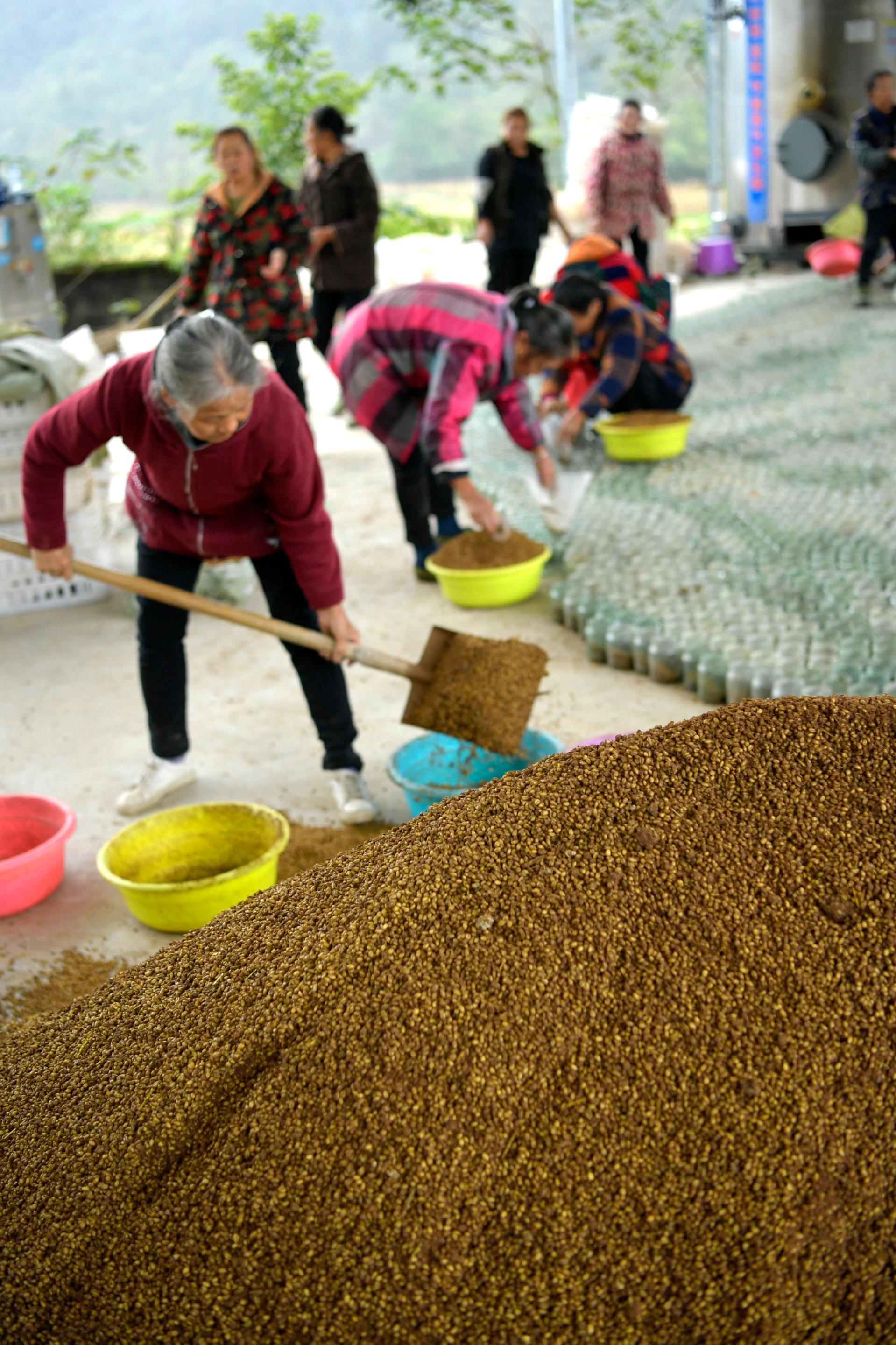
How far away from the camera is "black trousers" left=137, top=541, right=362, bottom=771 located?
251cm

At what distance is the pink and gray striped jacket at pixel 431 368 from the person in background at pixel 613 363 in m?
1.06

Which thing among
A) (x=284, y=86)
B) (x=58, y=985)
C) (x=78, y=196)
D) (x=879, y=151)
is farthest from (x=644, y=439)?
(x=78, y=196)

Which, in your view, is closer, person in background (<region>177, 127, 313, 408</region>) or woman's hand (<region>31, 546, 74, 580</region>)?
woman's hand (<region>31, 546, 74, 580</region>)

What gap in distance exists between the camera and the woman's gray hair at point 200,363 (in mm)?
1941

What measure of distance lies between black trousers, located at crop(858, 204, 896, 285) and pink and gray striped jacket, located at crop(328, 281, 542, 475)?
5.26m

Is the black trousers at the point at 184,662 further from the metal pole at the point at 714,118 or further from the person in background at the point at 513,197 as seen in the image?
the metal pole at the point at 714,118

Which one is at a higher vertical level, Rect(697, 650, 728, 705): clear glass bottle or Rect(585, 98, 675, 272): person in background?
Rect(585, 98, 675, 272): person in background

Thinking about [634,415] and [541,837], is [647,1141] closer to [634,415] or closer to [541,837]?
[541,837]

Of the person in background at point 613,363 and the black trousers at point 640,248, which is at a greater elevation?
the black trousers at point 640,248

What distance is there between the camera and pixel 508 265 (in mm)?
6438

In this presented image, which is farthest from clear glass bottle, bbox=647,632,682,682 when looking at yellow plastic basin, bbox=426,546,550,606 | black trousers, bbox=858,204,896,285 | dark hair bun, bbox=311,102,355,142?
black trousers, bbox=858,204,896,285

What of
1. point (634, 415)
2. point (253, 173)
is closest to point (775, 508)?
point (634, 415)

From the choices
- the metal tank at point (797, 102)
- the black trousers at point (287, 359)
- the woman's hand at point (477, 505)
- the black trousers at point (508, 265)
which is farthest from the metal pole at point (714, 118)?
the woman's hand at point (477, 505)

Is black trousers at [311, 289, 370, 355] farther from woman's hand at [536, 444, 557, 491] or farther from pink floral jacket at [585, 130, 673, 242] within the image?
pink floral jacket at [585, 130, 673, 242]
